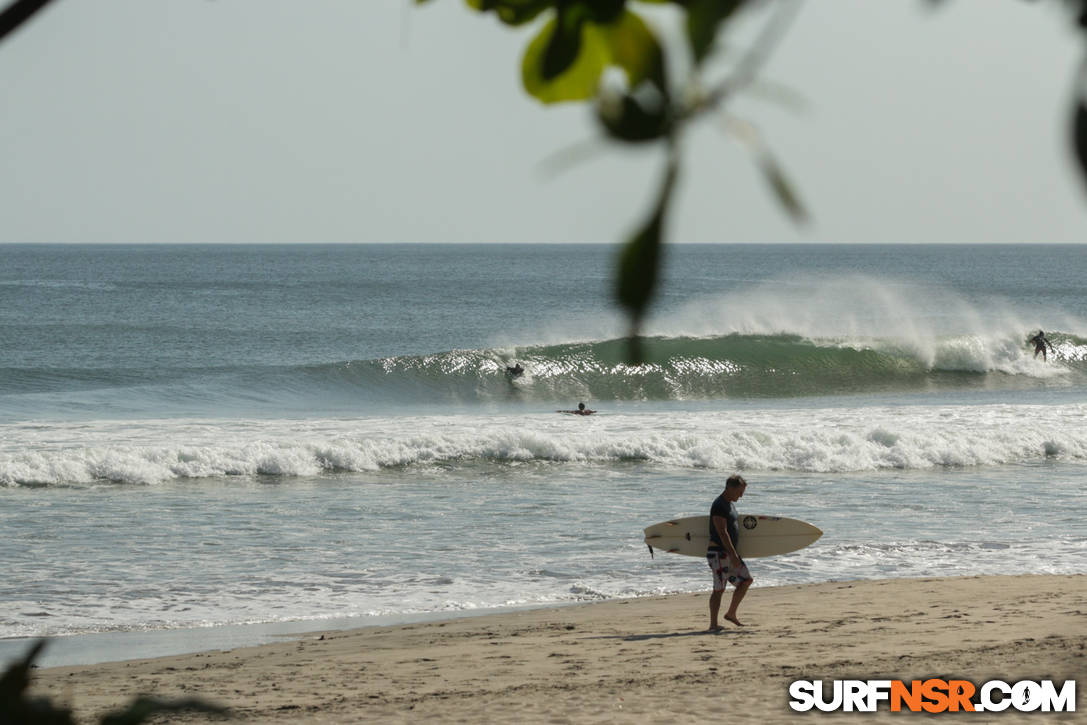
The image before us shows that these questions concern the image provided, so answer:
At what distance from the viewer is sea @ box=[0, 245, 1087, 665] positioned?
11.1 meters

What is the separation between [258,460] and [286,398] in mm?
11487

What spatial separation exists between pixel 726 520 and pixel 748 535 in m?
2.32

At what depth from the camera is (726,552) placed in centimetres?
948

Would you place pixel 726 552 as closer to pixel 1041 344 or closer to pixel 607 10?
pixel 607 10

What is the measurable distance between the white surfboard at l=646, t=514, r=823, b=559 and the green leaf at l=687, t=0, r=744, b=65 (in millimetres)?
11076

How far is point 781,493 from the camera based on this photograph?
53.2ft

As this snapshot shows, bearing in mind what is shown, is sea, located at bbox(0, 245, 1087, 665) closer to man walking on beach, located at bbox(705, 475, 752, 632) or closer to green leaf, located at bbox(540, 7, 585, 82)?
green leaf, located at bbox(540, 7, 585, 82)

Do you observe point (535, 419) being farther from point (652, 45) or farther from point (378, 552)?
point (652, 45)

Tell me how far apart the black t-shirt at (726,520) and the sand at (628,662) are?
2.08ft

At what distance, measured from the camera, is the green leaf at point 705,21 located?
22.6 inches

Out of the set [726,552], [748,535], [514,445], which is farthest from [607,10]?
[514,445]

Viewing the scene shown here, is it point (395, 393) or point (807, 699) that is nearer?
point (807, 699)

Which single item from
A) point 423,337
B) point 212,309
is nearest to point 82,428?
point 423,337

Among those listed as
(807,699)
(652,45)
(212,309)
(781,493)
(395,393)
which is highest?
(652,45)
